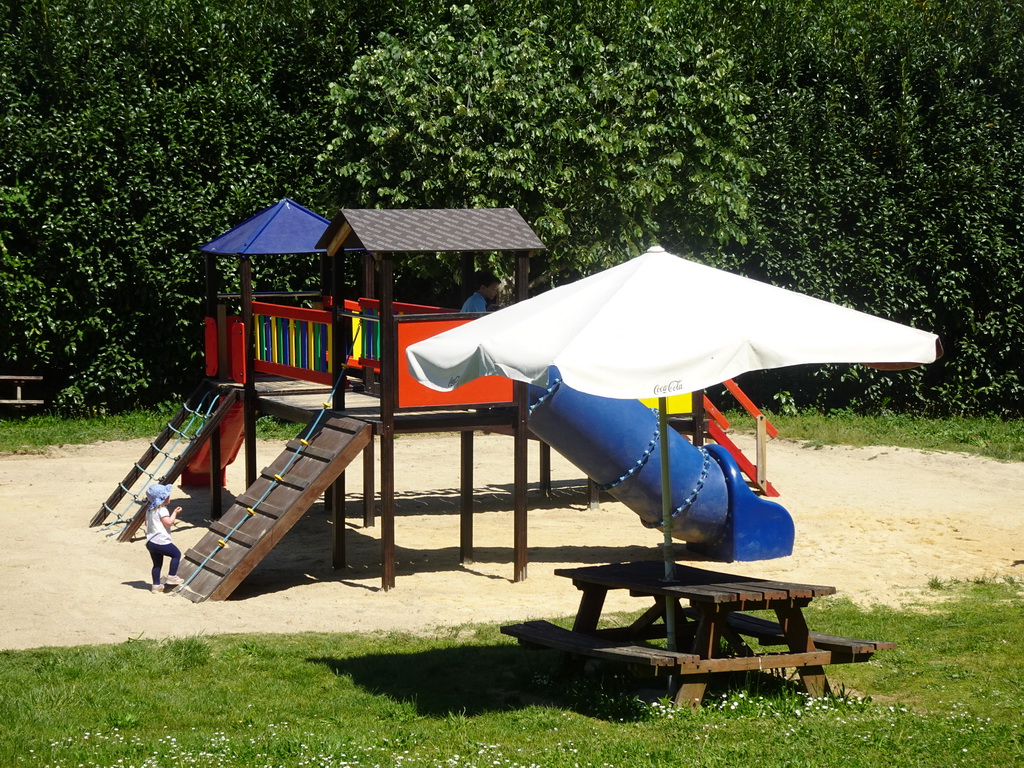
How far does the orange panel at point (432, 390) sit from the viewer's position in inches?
433

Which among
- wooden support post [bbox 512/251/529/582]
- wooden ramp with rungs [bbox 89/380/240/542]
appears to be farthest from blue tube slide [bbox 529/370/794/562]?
wooden ramp with rungs [bbox 89/380/240/542]

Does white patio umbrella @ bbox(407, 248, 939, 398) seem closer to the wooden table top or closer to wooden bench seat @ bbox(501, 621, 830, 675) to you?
the wooden table top

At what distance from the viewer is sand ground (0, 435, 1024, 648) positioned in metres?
9.77

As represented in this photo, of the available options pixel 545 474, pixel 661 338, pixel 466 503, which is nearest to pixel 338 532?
pixel 466 503

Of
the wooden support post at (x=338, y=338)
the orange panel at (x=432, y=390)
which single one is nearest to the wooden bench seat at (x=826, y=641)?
the orange panel at (x=432, y=390)

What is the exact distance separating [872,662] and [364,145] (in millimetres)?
11833

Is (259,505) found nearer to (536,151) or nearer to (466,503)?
(466,503)

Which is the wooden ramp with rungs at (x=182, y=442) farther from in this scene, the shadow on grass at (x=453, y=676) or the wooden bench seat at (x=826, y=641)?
the wooden bench seat at (x=826, y=641)

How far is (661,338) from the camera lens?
6.40 m

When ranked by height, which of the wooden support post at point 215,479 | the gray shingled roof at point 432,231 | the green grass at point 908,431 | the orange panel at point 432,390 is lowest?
the green grass at point 908,431

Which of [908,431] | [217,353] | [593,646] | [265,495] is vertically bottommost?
[908,431]

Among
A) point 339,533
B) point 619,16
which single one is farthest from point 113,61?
A: point 339,533

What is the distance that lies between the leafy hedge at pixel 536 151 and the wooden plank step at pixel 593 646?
33.7ft

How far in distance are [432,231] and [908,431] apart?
1017 centimetres
